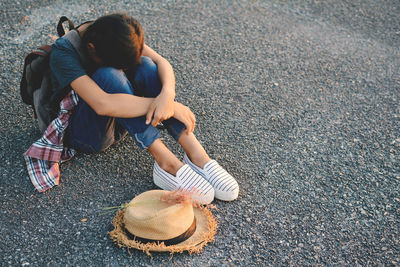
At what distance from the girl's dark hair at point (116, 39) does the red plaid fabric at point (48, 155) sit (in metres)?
0.40

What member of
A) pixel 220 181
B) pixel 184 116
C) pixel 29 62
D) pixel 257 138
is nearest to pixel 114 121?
pixel 184 116

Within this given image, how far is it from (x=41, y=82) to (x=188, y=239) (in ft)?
4.19

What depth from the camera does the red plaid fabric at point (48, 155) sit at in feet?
8.20

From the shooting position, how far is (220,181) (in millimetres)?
2490

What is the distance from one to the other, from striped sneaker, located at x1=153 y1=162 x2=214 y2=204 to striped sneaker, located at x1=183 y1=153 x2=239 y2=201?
6 cm

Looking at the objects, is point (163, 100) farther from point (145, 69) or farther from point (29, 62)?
point (29, 62)

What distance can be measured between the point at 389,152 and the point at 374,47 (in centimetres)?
180

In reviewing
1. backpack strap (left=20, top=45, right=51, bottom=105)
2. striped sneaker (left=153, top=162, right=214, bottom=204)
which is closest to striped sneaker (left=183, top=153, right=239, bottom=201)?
striped sneaker (left=153, top=162, right=214, bottom=204)

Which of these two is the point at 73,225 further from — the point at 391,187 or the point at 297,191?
the point at 391,187

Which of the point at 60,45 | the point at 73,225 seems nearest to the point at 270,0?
the point at 60,45

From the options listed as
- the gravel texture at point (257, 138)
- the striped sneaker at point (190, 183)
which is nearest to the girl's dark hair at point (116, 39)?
the striped sneaker at point (190, 183)

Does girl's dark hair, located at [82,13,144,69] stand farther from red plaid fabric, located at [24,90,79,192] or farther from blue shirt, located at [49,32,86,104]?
red plaid fabric, located at [24,90,79,192]

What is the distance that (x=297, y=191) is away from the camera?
105 inches

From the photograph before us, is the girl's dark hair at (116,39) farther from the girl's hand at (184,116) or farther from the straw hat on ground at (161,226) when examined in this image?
the straw hat on ground at (161,226)
